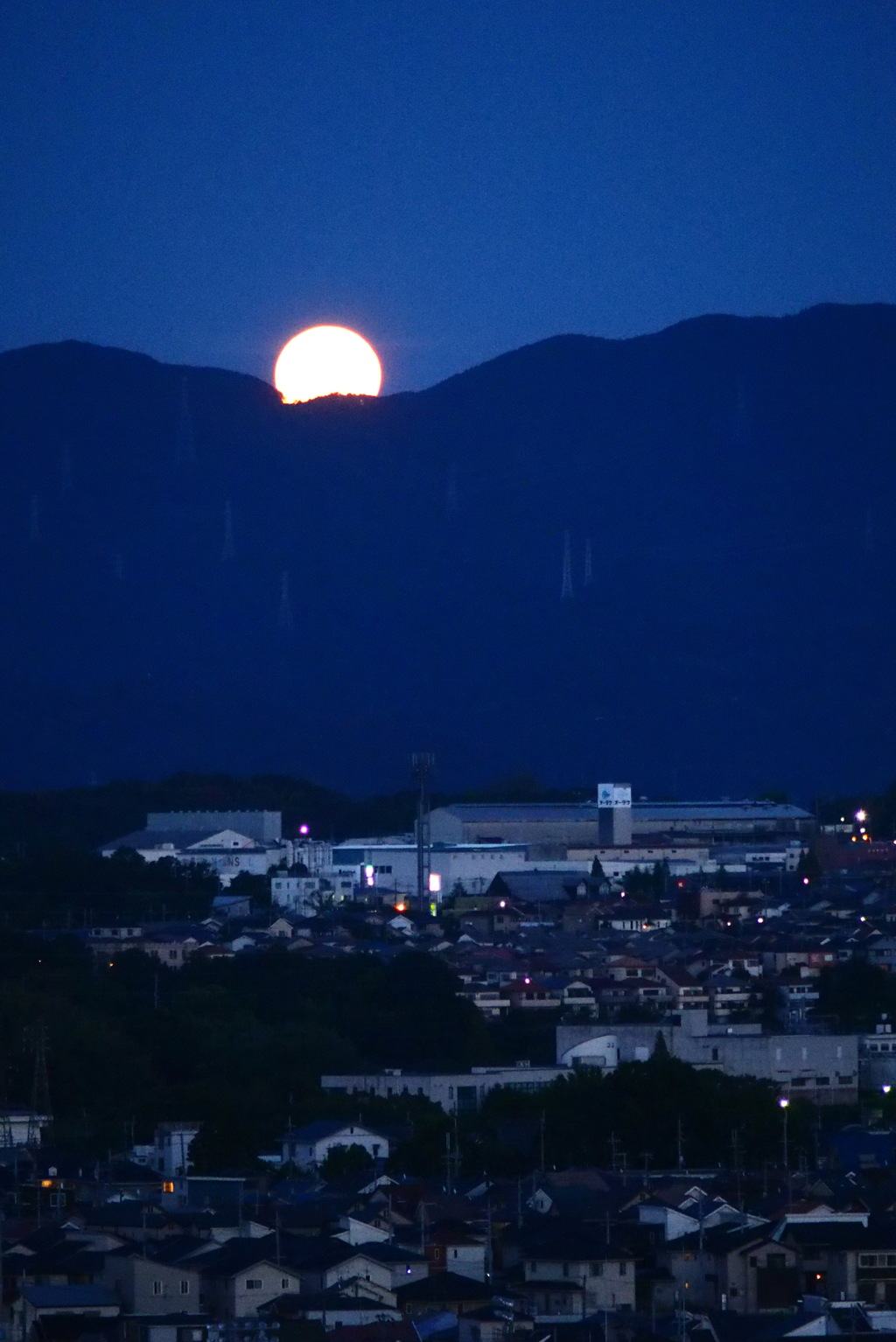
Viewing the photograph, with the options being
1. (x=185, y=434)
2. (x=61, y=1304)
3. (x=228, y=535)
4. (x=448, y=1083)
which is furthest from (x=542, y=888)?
(x=185, y=434)

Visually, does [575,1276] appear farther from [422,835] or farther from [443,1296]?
[422,835]

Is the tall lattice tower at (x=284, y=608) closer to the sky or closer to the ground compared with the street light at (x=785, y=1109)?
closer to the sky

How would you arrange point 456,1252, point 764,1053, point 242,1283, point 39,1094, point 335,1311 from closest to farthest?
point 335,1311 → point 242,1283 → point 456,1252 → point 39,1094 → point 764,1053

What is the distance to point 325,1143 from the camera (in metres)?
11.3

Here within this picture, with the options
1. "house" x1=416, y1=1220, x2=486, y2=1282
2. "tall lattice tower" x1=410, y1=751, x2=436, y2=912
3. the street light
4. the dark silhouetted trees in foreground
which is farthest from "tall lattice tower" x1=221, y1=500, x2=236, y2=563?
"house" x1=416, y1=1220, x2=486, y2=1282

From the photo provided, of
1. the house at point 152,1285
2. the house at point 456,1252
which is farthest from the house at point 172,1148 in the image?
the house at point 152,1285

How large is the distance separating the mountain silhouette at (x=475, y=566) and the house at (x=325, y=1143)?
5292cm

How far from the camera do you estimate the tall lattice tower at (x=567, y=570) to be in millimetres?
87425

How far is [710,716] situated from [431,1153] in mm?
66167

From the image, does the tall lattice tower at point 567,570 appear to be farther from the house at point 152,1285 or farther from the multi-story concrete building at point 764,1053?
the house at point 152,1285

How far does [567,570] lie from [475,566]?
10.3ft

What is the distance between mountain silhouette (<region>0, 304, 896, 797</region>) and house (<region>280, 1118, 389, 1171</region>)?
52.9 m

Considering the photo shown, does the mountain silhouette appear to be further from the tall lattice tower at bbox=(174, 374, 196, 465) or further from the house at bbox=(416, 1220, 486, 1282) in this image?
the house at bbox=(416, 1220, 486, 1282)

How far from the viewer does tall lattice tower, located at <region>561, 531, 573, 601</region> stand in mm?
87425
